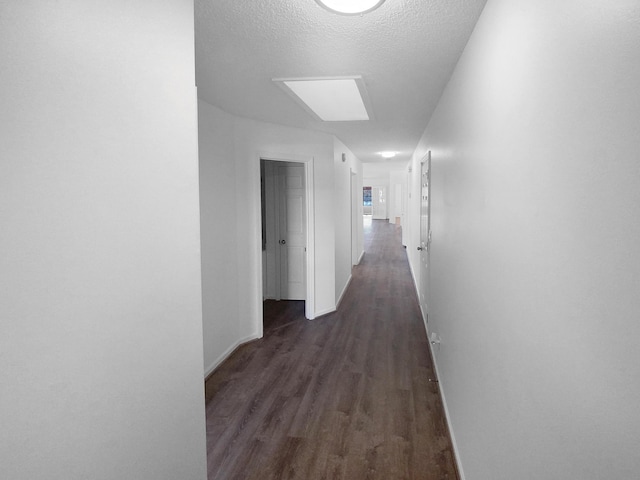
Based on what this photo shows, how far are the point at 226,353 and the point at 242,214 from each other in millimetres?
1405

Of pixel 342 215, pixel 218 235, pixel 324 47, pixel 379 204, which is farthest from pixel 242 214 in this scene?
pixel 379 204

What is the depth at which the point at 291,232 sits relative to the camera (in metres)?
5.76

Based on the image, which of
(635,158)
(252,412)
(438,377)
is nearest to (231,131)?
(252,412)

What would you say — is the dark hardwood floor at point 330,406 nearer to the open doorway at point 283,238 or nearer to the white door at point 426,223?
the white door at point 426,223

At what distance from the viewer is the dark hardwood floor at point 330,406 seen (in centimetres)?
233

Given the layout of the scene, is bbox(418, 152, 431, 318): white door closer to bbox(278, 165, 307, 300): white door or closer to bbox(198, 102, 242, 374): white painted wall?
bbox(278, 165, 307, 300): white door

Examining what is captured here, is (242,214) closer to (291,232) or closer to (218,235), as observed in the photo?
(218,235)

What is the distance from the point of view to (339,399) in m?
3.09

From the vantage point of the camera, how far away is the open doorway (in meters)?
5.54

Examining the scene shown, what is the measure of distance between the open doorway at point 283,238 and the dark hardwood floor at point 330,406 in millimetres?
807

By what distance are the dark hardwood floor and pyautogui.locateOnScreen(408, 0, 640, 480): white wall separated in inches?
24.8

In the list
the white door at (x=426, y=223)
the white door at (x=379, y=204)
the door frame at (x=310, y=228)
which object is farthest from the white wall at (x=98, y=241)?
the white door at (x=379, y=204)

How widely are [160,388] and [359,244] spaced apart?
8721 millimetres

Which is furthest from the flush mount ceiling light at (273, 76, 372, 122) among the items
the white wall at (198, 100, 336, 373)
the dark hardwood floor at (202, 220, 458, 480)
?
the dark hardwood floor at (202, 220, 458, 480)
